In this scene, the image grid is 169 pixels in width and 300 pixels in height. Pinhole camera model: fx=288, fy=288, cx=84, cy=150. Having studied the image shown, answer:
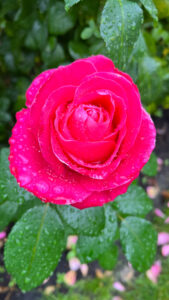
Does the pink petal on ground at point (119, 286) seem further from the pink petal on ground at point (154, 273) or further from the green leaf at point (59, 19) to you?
the green leaf at point (59, 19)

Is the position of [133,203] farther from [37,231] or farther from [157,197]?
[157,197]

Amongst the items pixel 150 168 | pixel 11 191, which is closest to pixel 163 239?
pixel 150 168

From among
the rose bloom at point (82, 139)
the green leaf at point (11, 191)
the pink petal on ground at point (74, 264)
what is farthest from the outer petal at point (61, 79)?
the pink petal on ground at point (74, 264)

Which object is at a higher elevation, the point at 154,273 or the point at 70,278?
the point at 70,278

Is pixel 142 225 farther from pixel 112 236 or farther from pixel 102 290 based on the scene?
pixel 102 290

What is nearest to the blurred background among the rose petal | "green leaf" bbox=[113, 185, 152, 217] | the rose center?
"green leaf" bbox=[113, 185, 152, 217]

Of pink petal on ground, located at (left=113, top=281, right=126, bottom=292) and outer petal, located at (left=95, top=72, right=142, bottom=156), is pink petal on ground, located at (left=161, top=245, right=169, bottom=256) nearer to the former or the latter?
pink petal on ground, located at (left=113, top=281, right=126, bottom=292)

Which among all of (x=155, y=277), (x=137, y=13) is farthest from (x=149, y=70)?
(x=155, y=277)
